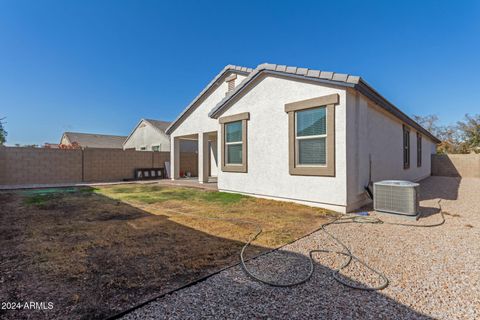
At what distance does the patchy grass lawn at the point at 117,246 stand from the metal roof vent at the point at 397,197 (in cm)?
144

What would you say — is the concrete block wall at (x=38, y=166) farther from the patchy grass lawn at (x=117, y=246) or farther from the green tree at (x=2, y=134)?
the green tree at (x=2, y=134)

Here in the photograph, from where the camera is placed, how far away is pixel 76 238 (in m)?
4.01

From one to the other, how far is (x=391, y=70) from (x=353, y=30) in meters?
Result: 5.47

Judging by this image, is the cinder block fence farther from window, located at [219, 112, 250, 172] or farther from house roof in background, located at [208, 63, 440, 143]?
house roof in background, located at [208, 63, 440, 143]

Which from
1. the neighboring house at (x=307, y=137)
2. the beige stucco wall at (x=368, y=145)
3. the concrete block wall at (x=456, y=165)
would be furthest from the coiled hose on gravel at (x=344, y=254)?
the concrete block wall at (x=456, y=165)

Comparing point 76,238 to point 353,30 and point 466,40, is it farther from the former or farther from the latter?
point 466,40

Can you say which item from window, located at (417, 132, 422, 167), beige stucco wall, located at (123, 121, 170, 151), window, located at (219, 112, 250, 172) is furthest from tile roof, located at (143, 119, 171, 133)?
window, located at (417, 132, 422, 167)

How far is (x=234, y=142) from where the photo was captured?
907 cm

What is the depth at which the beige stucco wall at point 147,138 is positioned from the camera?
2083 centimetres

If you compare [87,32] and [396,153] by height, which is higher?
[87,32]

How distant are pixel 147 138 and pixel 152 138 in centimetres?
101

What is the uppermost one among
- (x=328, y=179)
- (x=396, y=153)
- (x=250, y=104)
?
(x=250, y=104)

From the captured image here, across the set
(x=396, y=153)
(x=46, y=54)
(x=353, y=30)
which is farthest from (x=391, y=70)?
(x=46, y=54)

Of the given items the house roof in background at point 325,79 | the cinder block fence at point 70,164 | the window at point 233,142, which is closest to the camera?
the house roof in background at point 325,79
